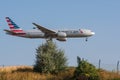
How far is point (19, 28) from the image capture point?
79.3 meters

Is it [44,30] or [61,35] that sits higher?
[44,30]

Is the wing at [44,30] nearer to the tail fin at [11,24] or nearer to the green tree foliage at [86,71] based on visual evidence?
the tail fin at [11,24]

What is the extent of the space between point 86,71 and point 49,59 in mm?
7695

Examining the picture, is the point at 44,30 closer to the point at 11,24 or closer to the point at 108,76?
the point at 11,24

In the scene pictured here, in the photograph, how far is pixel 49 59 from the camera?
44031 millimetres

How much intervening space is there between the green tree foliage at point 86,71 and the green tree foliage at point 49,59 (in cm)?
659

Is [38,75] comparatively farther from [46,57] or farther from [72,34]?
[72,34]

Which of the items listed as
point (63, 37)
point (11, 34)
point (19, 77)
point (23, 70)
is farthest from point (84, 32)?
Answer: point (19, 77)

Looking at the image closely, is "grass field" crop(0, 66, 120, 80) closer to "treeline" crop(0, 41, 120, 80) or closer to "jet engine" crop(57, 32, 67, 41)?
"treeline" crop(0, 41, 120, 80)

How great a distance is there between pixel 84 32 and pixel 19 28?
45.0 feet

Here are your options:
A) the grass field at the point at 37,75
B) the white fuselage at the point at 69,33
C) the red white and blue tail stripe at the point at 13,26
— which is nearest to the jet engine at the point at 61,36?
the white fuselage at the point at 69,33

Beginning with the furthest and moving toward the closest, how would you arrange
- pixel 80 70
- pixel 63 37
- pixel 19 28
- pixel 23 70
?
pixel 19 28, pixel 63 37, pixel 23 70, pixel 80 70

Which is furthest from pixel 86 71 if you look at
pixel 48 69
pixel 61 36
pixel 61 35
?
pixel 61 35

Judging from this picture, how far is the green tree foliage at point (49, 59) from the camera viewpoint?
145 ft
